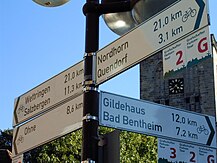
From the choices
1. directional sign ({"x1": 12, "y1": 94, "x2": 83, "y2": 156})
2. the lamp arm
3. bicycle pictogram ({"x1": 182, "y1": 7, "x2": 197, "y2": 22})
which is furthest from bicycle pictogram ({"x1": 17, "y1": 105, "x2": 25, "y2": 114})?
bicycle pictogram ({"x1": 182, "y1": 7, "x2": 197, "y2": 22})

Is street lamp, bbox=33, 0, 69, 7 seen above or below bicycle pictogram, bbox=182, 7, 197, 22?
above

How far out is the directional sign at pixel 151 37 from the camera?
416 centimetres

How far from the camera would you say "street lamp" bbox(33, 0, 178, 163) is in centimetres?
458

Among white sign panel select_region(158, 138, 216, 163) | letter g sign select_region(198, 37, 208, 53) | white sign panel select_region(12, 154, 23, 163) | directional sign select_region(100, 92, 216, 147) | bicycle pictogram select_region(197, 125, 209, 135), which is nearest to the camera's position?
letter g sign select_region(198, 37, 208, 53)

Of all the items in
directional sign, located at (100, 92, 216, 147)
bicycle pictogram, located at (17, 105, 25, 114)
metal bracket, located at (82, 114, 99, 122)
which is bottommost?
metal bracket, located at (82, 114, 99, 122)

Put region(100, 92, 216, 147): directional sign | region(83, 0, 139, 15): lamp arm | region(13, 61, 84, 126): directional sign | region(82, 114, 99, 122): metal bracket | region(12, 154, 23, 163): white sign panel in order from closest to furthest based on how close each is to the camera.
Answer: region(82, 114, 99, 122): metal bracket
region(100, 92, 216, 147): directional sign
region(83, 0, 139, 15): lamp arm
region(13, 61, 84, 126): directional sign
region(12, 154, 23, 163): white sign panel

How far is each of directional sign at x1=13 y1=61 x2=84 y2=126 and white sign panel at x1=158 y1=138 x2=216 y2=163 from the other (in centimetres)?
130

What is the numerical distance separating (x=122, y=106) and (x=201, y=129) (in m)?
1.48

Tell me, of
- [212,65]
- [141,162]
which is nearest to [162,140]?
[141,162]

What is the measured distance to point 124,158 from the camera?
22.8 metres

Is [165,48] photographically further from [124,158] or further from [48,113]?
[124,158]

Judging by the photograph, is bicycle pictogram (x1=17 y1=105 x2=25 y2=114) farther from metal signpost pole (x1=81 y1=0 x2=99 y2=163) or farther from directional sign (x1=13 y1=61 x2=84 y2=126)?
metal signpost pole (x1=81 y1=0 x2=99 y2=163)

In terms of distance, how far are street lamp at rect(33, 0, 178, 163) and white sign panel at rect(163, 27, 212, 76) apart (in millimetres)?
785

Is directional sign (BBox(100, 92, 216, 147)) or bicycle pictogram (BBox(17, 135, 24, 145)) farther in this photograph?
bicycle pictogram (BBox(17, 135, 24, 145))
